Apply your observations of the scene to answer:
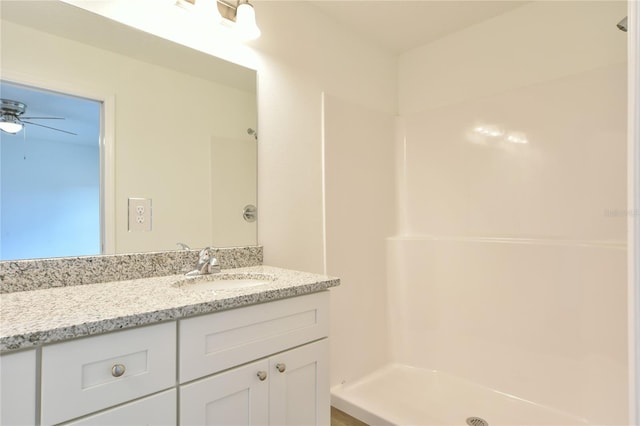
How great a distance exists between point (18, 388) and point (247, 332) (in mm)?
505

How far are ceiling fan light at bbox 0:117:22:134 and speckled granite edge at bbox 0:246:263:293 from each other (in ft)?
1.31

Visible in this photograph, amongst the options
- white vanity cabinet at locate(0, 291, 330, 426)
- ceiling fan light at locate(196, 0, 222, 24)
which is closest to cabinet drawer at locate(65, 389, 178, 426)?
white vanity cabinet at locate(0, 291, 330, 426)

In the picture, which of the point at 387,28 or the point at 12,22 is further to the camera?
the point at 387,28

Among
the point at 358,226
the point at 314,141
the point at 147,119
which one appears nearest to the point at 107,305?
the point at 147,119

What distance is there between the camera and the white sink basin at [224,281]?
50.4 inches

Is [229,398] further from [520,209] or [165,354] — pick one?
[520,209]

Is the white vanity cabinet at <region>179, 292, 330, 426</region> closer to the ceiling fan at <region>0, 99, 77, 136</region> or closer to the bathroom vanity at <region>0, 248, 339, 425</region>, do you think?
the bathroom vanity at <region>0, 248, 339, 425</region>

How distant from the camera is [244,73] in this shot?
1632 mm

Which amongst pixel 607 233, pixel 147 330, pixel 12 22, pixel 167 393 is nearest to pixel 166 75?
pixel 12 22

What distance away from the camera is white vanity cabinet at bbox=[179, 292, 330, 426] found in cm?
89

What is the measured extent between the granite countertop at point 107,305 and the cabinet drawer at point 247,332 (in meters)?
0.03

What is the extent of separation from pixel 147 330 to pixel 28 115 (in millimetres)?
821

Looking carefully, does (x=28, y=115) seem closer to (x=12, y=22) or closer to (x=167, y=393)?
(x=12, y=22)

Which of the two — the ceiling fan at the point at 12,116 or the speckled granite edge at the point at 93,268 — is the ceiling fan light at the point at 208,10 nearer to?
the ceiling fan at the point at 12,116
